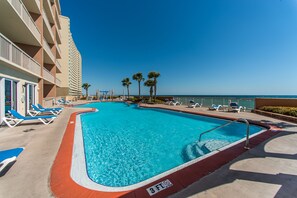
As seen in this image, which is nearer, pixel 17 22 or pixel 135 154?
pixel 135 154

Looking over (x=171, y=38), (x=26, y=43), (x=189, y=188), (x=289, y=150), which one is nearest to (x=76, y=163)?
(x=189, y=188)

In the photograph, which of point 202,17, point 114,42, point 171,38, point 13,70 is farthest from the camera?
point 114,42

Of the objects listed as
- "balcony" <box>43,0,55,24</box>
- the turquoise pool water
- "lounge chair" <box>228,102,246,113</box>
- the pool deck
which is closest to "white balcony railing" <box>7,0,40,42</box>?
"balcony" <box>43,0,55,24</box>

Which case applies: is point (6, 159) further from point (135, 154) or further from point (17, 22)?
point (17, 22)

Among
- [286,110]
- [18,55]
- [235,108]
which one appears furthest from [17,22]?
[235,108]

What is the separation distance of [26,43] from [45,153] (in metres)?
11.3

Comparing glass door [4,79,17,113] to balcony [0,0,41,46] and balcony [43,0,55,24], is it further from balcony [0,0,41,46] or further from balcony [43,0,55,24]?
balcony [43,0,55,24]

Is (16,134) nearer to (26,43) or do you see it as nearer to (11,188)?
(11,188)

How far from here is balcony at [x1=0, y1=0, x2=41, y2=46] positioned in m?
6.27

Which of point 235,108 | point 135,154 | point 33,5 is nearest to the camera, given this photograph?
point 135,154

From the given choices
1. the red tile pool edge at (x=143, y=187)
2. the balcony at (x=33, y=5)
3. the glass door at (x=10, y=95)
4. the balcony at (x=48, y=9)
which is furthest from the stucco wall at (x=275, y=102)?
the balcony at (x=48, y=9)

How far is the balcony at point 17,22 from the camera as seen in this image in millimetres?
6274

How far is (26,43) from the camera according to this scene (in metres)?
10.3

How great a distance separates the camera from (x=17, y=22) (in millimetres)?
7379
